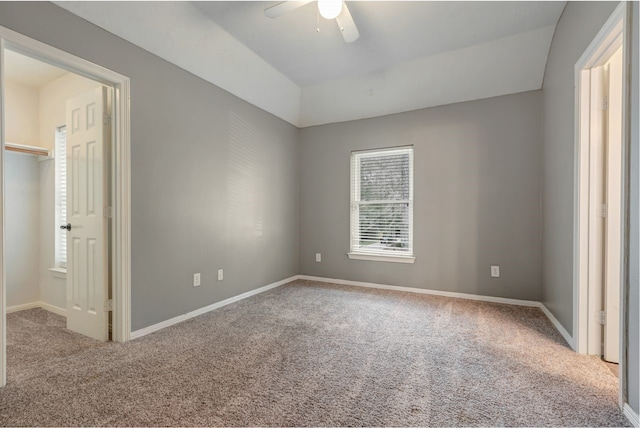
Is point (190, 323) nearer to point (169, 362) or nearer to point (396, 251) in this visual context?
point (169, 362)

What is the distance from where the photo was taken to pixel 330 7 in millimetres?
2076

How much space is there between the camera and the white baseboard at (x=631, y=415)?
1402mm

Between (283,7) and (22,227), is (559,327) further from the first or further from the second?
(22,227)

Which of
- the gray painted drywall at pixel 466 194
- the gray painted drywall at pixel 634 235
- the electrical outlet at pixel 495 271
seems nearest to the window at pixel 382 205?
the gray painted drywall at pixel 466 194

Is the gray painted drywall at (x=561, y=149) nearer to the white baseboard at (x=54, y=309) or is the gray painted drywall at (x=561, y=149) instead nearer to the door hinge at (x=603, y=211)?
the door hinge at (x=603, y=211)

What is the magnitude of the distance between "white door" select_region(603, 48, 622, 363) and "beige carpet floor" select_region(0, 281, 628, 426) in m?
0.24

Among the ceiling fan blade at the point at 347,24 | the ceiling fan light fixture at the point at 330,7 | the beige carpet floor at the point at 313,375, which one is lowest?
the beige carpet floor at the point at 313,375

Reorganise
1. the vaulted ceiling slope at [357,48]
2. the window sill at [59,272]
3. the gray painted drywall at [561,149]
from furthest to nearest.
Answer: the window sill at [59,272] → the vaulted ceiling slope at [357,48] → the gray painted drywall at [561,149]

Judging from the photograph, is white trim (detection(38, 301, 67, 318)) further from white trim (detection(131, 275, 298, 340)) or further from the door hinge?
the door hinge

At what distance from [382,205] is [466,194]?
3.60 ft

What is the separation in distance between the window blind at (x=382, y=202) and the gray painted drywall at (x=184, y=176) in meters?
1.25

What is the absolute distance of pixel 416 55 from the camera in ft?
11.1

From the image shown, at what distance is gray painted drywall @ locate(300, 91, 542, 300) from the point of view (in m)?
3.39

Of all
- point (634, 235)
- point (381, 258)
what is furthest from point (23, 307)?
point (634, 235)
